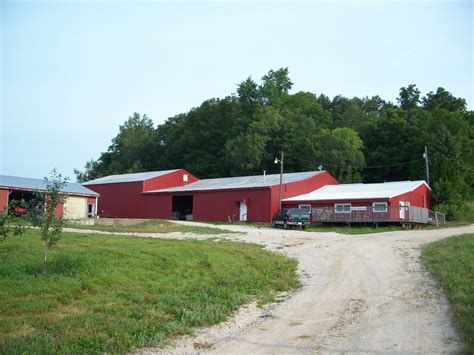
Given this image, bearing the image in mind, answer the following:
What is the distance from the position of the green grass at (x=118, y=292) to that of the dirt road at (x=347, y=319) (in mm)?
593

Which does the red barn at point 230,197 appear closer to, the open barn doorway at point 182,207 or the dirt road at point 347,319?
the open barn doorway at point 182,207

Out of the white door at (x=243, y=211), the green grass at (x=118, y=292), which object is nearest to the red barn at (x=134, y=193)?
the white door at (x=243, y=211)

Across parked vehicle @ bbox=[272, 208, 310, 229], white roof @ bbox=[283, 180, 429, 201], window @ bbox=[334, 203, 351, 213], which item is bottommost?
parked vehicle @ bbox=[272, 208, 310, 229]

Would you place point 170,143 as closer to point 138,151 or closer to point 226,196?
point 138,151

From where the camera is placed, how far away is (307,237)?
2711cm

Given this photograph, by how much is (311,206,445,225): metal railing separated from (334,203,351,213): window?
1.16 ft

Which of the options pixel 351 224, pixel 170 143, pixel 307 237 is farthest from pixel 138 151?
pixel 307 237

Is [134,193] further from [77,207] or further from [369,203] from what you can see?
[369,203]

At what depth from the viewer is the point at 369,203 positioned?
37.7 m

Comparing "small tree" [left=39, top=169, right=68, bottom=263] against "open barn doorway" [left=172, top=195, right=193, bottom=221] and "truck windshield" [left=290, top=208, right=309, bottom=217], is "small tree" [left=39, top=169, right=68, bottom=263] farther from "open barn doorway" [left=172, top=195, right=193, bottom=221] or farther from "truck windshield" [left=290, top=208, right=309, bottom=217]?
"open barn doorway" [left=172, top=195, right=193, bottom=221]

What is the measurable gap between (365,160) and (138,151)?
41.7m

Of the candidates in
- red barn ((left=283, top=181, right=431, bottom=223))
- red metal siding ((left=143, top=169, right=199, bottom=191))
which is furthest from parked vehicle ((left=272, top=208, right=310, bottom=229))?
red metal siding ((left=143, top=169, right=199, bottom=191))

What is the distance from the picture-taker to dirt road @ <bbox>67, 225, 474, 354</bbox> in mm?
8008

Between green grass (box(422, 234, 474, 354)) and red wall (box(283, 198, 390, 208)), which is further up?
red wall (box(283, 198, 390, 208))
